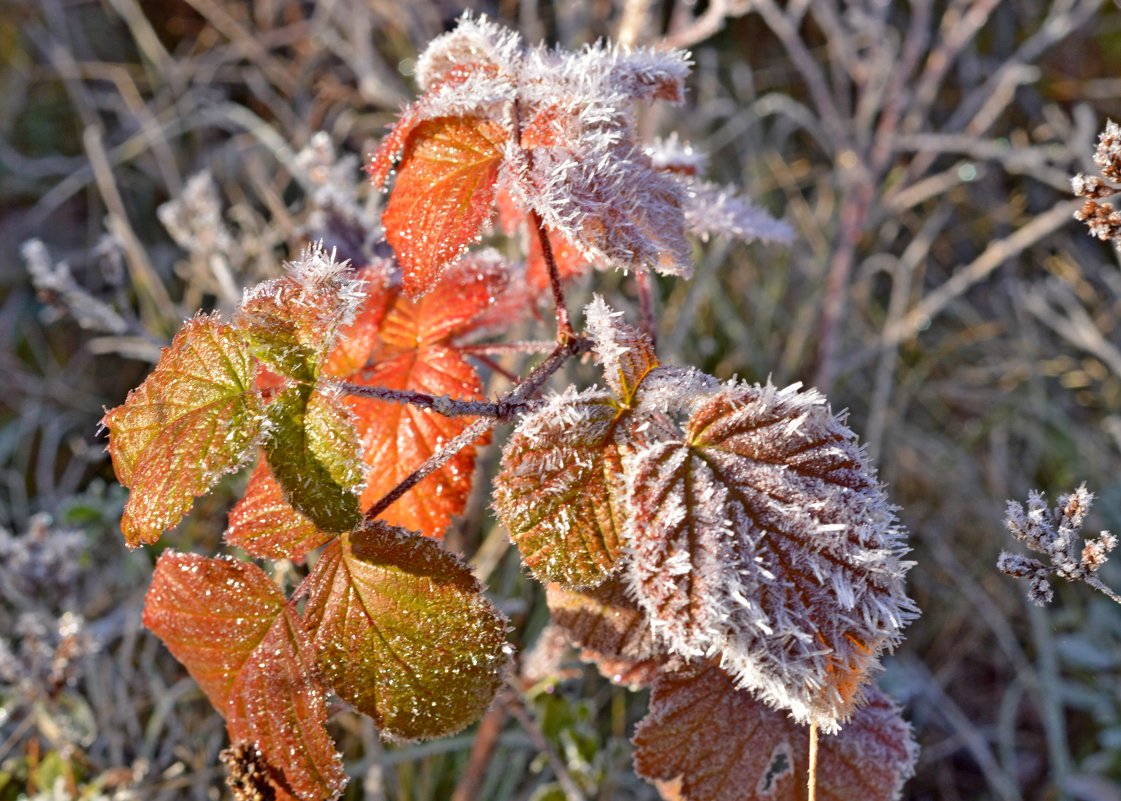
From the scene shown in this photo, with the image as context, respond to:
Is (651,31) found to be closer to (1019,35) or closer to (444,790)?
(1019,35)

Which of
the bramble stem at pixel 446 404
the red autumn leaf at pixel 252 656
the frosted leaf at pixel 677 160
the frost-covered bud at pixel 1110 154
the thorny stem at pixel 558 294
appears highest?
the frosted leaf at pixel 677 160

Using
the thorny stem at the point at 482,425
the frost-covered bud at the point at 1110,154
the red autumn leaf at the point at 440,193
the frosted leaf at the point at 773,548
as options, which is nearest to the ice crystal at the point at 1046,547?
the frosted leaf at the point at 773,548

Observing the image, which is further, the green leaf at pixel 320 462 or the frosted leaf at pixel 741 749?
the frosted leaf at pixel 741 749

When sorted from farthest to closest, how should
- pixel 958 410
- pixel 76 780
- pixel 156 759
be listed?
pixel 958 410, pixel 156 759, pixel 76 780

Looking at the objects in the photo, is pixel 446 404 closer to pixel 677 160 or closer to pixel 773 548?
pixel 773 548

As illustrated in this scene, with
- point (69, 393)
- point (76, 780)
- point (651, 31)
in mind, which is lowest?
point (76, 780)

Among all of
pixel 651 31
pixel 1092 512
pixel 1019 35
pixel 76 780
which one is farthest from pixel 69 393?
pixel 1019 35

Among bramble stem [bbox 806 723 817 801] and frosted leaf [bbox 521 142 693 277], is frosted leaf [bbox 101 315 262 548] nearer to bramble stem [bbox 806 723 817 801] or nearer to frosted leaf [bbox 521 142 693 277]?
frosted leaf [bbox 521 142 693 277]

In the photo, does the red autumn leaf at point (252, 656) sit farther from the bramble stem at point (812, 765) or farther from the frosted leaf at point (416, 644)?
the bramble stem at point (812, 765)
